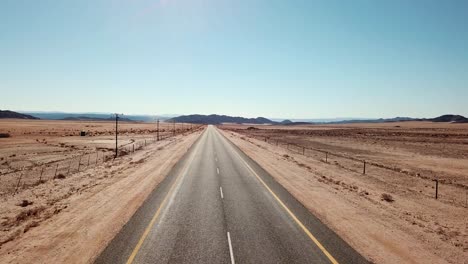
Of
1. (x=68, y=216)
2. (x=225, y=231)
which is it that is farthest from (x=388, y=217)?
(x=68, y=216)

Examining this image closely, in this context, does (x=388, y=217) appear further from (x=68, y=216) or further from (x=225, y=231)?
(x=68, y=216)

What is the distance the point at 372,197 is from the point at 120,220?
53.1 feet

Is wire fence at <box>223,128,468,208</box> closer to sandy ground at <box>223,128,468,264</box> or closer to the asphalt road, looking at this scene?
sandy ground at <box>223,128,468,264</box>

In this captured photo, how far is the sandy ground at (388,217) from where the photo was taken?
12875 mm

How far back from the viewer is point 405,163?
147 ft

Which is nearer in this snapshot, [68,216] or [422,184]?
[68,216]

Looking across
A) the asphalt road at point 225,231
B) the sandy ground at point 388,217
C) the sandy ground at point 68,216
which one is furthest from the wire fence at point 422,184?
the sandy ground at point 68,216

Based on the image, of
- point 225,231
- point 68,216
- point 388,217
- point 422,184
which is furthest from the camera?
point 422,184

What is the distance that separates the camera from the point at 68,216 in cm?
1700

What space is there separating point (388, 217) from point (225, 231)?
29.4 ft

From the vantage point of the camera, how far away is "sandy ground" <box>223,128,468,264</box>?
12.9 m

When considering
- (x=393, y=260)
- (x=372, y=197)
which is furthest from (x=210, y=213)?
(x=372, y=197)

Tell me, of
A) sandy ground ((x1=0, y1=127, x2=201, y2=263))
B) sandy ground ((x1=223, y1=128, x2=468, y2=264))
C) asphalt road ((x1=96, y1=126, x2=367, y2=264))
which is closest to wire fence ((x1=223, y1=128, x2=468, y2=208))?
sandy ground ((x1=223, y1=128, x2=468, y2=264))

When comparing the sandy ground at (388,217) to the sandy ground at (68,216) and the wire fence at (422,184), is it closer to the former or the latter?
the wire fence at (422,184)
